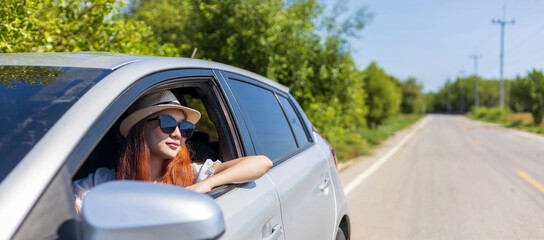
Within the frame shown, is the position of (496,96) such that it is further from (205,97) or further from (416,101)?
(205,97)

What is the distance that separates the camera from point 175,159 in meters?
2.16

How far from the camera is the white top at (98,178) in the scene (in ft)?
6.69

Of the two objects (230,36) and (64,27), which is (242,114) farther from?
(230,36)

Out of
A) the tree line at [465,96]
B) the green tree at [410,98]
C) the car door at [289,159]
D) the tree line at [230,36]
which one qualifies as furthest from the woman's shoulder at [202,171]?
the green tree at [410,98]

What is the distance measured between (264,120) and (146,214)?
5.32 ft

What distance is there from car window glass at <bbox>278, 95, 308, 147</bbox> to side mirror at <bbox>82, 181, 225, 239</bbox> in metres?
2.00

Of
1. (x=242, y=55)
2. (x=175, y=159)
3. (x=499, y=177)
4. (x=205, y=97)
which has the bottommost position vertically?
(x=499, y=177)

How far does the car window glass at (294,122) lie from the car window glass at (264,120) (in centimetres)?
10

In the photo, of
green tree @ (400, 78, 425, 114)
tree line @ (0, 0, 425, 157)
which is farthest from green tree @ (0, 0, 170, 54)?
green tree @ (400, 78, 425, 114)

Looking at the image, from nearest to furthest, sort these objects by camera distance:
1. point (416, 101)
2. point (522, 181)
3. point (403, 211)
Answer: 1. point (403, 211)
2. point (522, 181)
3. point (416, 101)

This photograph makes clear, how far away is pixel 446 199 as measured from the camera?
720 centimetres

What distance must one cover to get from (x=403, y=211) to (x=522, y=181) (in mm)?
4010

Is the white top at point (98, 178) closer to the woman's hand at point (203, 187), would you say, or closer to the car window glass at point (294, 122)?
the woman's hand at point (203, 187)

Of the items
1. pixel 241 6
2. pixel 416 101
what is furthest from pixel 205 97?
pixel 416 101
